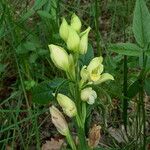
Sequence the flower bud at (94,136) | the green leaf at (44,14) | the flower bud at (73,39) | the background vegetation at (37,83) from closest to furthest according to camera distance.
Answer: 1. the flower bud at (73,39)
2. the flower bud at (94,136)
3. the background vegetation at (37,83)
4. the green leaf at (44,14)

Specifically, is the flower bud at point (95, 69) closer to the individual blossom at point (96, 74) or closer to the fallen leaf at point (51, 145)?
the individual blossom at point (96, 74)

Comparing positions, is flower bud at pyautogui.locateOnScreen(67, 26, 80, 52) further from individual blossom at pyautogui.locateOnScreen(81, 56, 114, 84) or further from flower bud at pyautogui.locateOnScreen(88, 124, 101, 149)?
flower bud at pyautogui.locateOnScreen(88, 124, 101, 149)

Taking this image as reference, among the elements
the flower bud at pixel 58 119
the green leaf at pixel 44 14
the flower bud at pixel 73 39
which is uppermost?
the flower bud at pixel 73 39

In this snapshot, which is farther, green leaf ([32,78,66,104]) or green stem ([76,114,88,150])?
green leaf ([32,78,66,104])

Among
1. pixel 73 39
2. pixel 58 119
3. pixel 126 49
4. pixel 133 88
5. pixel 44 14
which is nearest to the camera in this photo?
pixel 73 39

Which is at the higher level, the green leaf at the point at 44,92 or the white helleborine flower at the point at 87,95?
the white helleborine flower at the point at 87,95

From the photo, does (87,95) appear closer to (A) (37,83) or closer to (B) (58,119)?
(B) (58,119)

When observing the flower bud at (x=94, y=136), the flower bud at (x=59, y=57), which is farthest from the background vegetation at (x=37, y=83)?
the flower bud at (x=59, y=57)

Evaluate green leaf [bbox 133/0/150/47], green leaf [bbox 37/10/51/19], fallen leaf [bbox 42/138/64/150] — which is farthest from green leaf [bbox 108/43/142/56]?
fallen leaf [bbox 42/138/64/150]

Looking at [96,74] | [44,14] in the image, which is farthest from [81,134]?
[44,14]

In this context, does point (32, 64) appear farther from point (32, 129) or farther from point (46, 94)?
point (46, 94)

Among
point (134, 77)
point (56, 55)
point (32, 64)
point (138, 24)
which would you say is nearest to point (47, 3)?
point (32, 64)
